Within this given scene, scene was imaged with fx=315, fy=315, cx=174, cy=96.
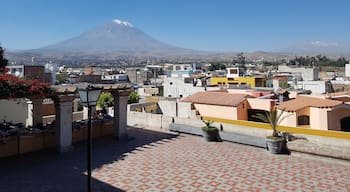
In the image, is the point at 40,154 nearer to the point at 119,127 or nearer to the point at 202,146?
the point at 119,127

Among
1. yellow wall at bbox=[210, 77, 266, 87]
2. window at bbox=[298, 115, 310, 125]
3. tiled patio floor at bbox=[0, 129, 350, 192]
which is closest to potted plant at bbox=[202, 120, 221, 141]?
tiled patio floor at bbox=[0, 129, 350, 192]

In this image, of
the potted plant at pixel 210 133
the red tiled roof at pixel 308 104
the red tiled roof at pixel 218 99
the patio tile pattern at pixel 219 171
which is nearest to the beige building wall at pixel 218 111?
the red tiled roof at pixel 218 99

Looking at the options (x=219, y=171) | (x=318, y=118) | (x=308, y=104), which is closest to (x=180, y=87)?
(x=308, y=104)

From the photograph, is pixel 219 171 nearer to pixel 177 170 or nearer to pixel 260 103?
pixel 177 170

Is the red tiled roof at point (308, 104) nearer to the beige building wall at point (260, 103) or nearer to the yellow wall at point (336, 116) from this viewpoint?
the yellow wall at point (336, 116)

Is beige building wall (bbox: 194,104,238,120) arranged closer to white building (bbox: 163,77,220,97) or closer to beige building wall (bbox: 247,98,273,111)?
beige building wall (bbox: 247,98,273,111)

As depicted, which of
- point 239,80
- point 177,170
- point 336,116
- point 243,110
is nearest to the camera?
point 177,170

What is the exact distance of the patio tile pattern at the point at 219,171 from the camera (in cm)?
878

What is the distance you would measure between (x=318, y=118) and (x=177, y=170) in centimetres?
1024

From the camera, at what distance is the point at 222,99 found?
846 inches

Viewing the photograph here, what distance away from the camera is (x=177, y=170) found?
1020 cm

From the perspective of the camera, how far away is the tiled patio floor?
8774 mm

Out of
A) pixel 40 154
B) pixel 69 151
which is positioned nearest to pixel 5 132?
pixel 40 154

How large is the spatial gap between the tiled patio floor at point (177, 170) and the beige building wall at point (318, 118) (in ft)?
19.2
